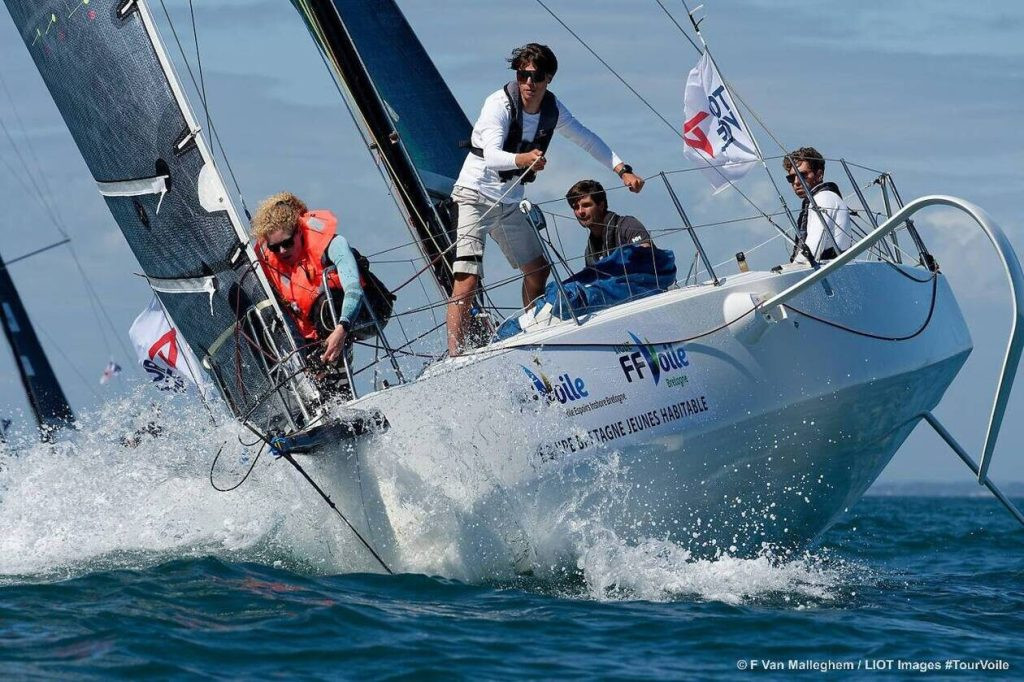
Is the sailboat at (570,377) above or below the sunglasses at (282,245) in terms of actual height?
below

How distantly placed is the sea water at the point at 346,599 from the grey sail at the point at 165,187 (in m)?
0.43

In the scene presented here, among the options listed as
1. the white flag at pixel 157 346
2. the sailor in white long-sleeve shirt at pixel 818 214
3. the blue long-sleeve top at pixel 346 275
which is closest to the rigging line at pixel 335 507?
the blue long-sleeve top at pixel 346 275

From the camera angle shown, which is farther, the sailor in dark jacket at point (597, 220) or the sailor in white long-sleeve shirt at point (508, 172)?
the sailor in dark jacket at point (597, 220)

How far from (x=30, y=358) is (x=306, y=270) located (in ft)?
43.6

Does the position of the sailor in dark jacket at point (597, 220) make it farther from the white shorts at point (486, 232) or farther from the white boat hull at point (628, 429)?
the white boat hull at point (628, 429)

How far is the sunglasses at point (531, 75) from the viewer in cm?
734

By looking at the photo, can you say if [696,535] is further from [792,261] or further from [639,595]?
[792,261]

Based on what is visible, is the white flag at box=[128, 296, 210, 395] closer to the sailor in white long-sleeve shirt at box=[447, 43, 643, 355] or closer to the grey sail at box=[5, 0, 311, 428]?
the grey sail at box=[5, 0, 311, 428]

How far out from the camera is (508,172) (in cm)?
750

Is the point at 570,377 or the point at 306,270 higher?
the point at 306,270

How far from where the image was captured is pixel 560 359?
21.5 ft

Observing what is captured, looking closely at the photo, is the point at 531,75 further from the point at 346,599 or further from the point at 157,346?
the point at 157,346
